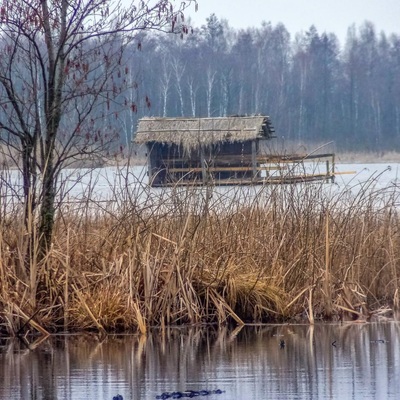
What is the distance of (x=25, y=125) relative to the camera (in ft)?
34.1

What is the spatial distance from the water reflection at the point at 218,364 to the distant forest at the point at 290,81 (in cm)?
5274

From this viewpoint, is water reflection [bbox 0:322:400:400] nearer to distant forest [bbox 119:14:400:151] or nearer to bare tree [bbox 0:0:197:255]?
bare tree [bbox 0:0:197:255]

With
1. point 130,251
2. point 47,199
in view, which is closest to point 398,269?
point 130,251

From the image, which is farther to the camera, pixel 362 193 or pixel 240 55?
pixel 240 55

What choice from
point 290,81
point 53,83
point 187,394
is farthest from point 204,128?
point 290,81

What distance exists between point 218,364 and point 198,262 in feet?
8.19

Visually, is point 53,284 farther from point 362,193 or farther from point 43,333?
point 362,193

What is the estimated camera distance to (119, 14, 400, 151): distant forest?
6938cm

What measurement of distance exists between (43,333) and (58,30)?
2975 millimetres

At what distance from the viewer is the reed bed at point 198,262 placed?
9836 mm

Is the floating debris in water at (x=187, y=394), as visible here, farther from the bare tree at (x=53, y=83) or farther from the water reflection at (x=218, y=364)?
the bare tree at (x=53, y=83)

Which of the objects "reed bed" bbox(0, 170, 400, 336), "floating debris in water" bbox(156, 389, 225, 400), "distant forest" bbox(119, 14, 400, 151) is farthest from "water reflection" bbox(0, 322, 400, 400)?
"distant forest" bbox(119, 14, 400, 151)

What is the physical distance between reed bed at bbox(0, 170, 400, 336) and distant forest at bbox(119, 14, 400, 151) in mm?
50763

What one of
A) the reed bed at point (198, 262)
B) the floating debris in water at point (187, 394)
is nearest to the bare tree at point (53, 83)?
the reed bed at point (198, 262)
